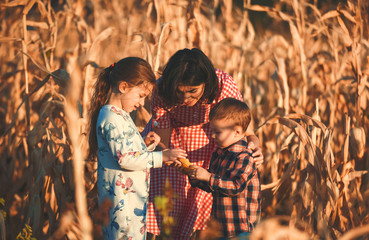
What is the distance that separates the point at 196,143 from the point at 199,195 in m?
0.26

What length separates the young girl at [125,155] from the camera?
1781 mm

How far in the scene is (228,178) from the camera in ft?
5.98

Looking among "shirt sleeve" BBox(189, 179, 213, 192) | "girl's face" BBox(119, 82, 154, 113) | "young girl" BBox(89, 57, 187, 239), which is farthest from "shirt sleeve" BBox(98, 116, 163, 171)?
"shirt sleeve" BBox(189, 179, 213, 192)

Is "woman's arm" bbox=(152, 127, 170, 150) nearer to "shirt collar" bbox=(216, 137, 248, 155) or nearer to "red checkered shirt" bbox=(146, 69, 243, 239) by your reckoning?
"red checkered shirt" bbox=(146, 69, 243, 239)

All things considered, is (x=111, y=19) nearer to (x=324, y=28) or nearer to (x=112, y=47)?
(x=112, y=47)

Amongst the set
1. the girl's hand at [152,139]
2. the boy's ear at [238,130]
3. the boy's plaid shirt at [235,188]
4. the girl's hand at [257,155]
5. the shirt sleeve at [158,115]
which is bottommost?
the boy's plaid shirt at [235,188]

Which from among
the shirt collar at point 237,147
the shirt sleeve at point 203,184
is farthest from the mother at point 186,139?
the shirt sleeve at point 203,184

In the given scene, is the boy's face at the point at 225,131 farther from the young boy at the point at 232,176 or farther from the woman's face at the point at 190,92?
the woman's face at the point at 190,92

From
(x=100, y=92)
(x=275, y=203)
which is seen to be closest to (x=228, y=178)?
(x=100, y=92)

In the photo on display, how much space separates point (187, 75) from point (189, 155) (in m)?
0.47

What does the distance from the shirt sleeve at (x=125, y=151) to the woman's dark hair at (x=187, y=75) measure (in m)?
0.30

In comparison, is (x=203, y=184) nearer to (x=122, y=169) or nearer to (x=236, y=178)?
(x=236, y=178)

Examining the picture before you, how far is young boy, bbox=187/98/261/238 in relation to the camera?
1792mm

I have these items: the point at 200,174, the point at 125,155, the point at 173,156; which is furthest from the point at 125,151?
the point at 200,174
